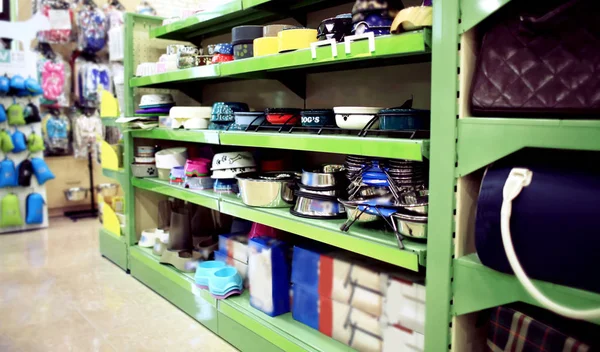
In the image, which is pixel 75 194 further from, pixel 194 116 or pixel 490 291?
pixel 490 291

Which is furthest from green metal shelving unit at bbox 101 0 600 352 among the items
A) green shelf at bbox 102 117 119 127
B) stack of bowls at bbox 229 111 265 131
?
green shelf at bbox 102 117 119 127

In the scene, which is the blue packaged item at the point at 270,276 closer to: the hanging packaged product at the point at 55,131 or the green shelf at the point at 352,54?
the green shelf at the point at 352,54

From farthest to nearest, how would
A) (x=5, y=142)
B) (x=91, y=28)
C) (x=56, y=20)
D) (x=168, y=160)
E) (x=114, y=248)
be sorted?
(x=91, y=28), (x=56, y=20), (x=5, y=142), (x=114, y=248), (x=168, y=160)

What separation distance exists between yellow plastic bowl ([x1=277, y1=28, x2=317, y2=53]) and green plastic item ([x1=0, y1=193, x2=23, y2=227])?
4158 millimetres

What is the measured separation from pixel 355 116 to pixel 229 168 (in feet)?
3.45

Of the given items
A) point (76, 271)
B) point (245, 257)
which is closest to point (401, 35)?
point (245, 257)

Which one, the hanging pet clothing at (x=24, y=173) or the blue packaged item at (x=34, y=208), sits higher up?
the hanging pet clothing at (x=24, y=173)

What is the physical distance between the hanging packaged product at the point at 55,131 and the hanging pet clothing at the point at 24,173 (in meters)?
0.79

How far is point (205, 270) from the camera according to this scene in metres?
2.74

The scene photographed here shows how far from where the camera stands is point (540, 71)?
130 centimetres

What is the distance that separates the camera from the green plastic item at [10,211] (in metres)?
5.00

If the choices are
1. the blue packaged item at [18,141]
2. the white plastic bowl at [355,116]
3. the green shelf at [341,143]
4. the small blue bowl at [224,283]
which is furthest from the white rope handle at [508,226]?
the blue packaged item at [18,141]

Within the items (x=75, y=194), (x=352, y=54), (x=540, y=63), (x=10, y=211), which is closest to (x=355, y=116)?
(x=352, y=54)

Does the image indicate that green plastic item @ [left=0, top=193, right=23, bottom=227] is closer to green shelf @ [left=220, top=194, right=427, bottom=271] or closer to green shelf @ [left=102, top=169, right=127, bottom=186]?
green shelf @ [left=102, top=169, right=127, bottom=186]
